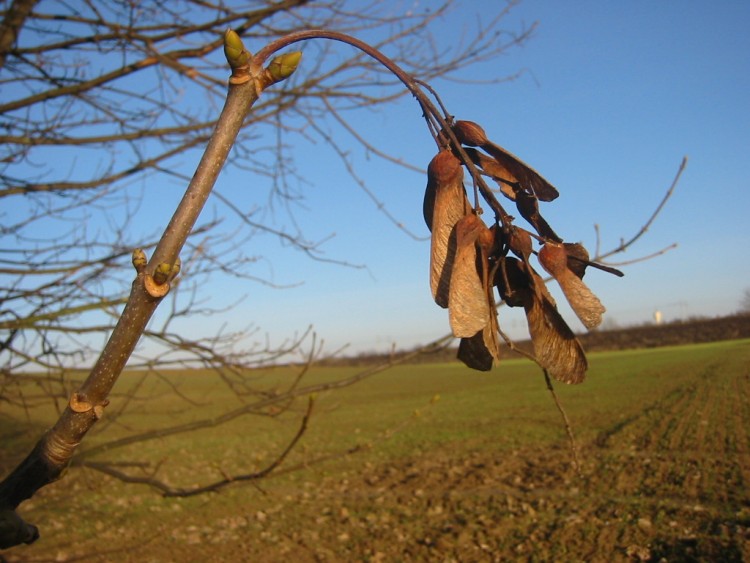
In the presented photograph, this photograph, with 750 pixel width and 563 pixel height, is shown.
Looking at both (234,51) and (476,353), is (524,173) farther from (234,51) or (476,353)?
(234,51)

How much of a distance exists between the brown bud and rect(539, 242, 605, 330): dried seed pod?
19cm

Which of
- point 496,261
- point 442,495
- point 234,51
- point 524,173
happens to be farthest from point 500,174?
point 442,495

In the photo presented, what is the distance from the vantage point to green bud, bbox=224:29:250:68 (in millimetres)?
911

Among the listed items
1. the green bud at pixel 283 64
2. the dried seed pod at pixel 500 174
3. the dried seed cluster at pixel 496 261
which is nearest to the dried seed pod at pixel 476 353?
the dried seed cluster at pixel 496 261

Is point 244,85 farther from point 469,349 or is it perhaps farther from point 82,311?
point 82,311

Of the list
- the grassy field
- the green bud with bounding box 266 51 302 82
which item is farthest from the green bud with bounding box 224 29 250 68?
the grassy field

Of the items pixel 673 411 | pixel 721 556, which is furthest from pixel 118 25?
pixel 673 411

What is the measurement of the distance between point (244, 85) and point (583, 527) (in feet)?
28.6

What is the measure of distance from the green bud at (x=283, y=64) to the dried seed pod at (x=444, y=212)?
10.0 inches

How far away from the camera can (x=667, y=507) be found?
29.4 ft

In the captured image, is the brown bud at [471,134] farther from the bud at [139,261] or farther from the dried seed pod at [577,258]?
the bud at [139,261]

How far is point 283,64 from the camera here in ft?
3.11

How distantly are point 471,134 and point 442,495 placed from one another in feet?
36.7

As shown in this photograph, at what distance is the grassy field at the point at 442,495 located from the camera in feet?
25.2
